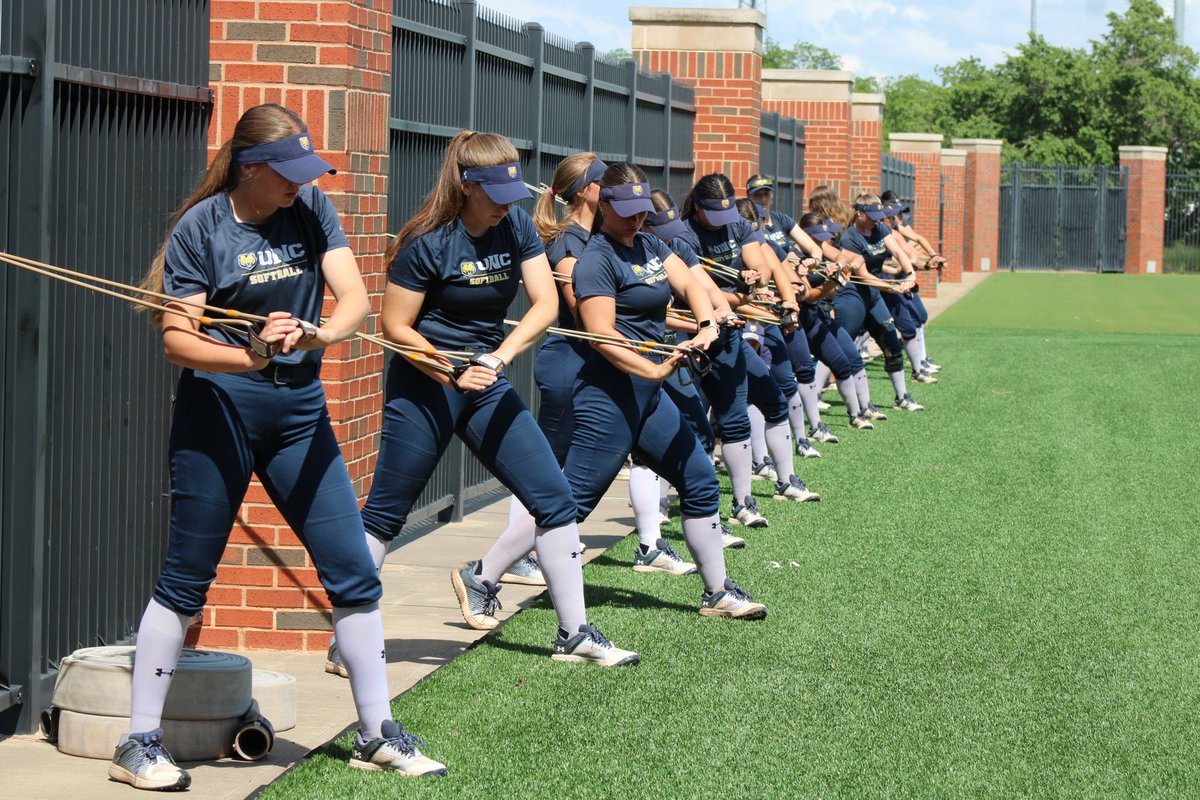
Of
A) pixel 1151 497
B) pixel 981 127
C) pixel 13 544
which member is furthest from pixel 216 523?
pixel 981 127

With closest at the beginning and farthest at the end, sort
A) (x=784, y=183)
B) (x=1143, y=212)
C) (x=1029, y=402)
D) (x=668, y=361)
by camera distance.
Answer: (x=668, y=361) → (x=1029, y=402) → (x=784, y=183) → (x=1143, y=212)

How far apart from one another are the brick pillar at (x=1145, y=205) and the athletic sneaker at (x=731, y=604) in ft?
155

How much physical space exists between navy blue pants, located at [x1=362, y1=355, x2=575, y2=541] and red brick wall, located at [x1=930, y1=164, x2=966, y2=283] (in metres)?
36.6

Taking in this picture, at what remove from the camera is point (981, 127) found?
6494 centimetres

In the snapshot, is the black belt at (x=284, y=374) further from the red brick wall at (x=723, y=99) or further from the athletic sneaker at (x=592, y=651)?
the red brick wall at (x=723, y=99)

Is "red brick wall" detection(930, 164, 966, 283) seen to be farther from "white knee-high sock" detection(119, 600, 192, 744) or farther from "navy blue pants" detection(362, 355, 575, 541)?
"white knee-high sock" detection(119, 600, 192, 744)

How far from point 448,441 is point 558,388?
1839mm

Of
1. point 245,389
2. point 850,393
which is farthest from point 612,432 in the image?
point 850,393

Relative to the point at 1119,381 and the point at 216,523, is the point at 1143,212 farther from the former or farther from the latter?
the point at 216,523

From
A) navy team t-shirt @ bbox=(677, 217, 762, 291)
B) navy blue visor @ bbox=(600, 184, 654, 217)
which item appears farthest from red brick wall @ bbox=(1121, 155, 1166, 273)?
navy blue visor @ bbox=(600, 184, 654, 217)

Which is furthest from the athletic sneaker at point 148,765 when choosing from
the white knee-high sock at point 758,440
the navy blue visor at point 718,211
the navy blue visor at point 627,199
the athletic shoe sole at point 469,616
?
the white knee-high sock at point 758,440

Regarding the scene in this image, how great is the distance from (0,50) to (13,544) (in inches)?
61.2

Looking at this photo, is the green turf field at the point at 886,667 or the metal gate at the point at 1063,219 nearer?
the green turf field at the point at 886,667

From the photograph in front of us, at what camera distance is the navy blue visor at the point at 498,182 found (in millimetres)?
6391
